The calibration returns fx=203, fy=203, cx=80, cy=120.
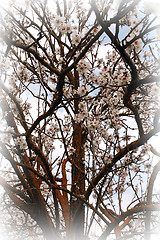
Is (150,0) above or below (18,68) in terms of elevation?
below

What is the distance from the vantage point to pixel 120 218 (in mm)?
2496

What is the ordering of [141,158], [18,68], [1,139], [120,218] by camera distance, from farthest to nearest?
[18,68], [141,158], [120,218], [1,139]

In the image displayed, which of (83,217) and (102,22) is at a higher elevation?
(102,22)

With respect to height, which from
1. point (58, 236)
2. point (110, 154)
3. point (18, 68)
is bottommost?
point (58, 236)

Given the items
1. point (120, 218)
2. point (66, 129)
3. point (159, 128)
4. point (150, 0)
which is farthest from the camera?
point (66, 129)

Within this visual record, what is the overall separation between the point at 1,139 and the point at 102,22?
64.0 inches

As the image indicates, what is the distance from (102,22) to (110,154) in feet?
5.35

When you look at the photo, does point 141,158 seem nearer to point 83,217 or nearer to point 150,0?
point 83,217

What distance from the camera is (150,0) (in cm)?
171

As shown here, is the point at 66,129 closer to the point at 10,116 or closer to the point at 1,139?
the point at 10,116

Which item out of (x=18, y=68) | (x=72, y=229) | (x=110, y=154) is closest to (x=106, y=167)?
(x=110, y=154)

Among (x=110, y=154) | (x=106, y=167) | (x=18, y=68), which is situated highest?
(x=18, y=68)

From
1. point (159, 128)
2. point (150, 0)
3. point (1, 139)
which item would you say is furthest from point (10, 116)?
point (150, 0)

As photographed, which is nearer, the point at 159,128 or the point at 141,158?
the point at 159,128
